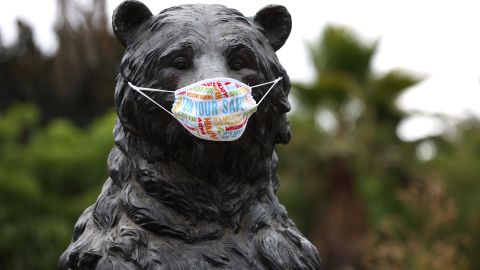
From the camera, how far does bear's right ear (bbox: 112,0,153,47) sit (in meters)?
3.65

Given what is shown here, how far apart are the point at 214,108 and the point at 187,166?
0.30 meters

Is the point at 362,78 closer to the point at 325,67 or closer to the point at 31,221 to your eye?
the point at 325,67

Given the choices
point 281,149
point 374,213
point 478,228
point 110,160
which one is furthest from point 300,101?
point 110,160

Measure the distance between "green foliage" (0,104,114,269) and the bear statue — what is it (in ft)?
33.8

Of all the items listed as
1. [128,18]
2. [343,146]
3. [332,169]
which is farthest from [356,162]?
[128,18]

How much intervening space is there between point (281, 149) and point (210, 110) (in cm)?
1263

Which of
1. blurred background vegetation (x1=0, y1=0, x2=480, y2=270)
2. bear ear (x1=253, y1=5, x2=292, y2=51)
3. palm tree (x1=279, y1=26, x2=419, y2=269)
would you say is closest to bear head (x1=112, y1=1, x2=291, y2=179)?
bear ear (x1=253, y1=5, x2=292, y2=51)

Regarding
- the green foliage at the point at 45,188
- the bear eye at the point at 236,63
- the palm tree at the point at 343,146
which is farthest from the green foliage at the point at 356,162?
the bear eye at the point at 236,63

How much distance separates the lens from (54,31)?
18703 mm

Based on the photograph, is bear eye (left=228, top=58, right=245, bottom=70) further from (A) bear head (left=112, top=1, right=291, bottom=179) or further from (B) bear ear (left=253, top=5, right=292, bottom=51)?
(B) bear ear (left=253, top=5, right=292, bottom=51)

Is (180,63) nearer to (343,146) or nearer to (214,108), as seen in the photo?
(214,108)

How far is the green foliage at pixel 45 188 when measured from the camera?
1421cm

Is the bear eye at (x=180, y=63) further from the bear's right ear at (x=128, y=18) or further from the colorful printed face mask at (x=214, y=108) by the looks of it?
the bear's right ear at (x=128, y=18)

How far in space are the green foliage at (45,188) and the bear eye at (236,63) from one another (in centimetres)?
1050
